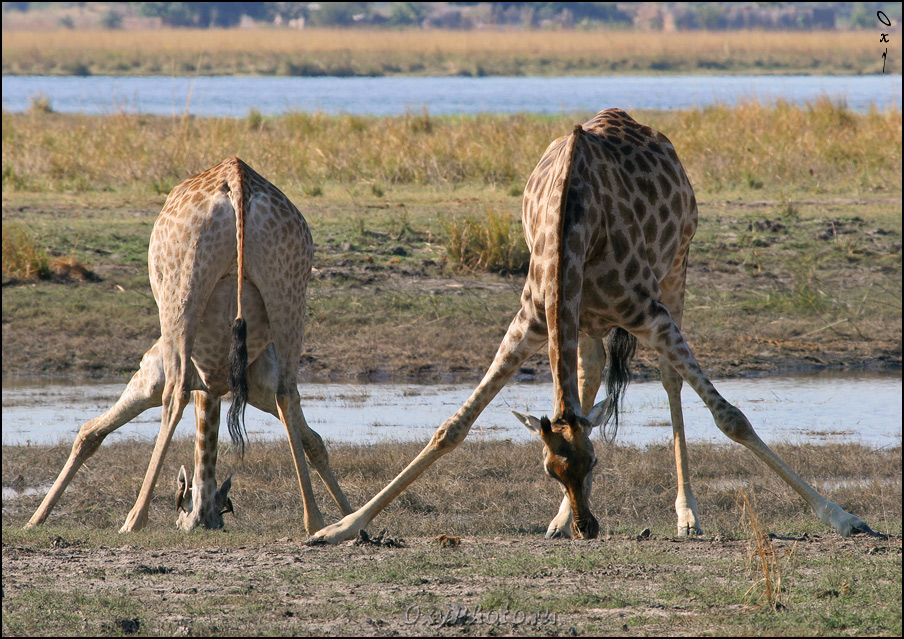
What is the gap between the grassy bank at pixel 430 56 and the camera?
170 feet

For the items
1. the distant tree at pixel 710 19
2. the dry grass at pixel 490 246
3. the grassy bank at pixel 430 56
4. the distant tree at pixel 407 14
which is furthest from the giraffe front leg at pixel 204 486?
the distant tree at pixel 710 19

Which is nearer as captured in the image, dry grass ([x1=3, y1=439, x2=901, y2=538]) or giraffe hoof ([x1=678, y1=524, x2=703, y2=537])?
giraffe hoof ([x1=678, y1=524, x2=703, y2=537])

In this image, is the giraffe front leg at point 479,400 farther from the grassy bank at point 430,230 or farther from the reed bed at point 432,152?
the reed bed at point 432,152

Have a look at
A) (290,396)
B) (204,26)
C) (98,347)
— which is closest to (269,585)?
(290,396)

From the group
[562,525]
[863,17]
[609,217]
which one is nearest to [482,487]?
[562,525]

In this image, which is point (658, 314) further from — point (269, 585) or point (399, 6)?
point (399, 6)

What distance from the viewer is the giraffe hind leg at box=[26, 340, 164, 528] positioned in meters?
6.16

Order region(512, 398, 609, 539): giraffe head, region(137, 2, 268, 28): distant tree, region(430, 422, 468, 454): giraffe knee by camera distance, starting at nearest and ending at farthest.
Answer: region(512, 398, 609, 539): giraffe head, region(430, 422, 468, 454): giraffe knee, region(137, 2, 268, 28): distant tree

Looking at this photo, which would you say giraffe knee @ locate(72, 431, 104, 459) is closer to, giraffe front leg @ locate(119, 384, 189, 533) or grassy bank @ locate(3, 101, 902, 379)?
giraffe front leg @ locate(119, 384, 189, 533)

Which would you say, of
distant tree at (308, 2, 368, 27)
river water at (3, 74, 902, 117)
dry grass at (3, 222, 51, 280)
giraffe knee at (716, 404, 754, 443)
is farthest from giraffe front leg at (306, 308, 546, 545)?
distant tree at (308, 2, 368, 27)

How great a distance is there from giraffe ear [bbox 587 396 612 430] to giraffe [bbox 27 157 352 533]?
69.4 inches

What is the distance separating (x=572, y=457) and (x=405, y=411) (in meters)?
4.55

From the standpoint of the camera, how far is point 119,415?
633 cm

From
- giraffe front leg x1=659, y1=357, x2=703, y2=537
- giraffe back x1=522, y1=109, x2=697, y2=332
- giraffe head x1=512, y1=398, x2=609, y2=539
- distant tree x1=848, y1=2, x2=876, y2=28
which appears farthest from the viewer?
distant tree x1=848, y1=2, x2=876, y2=28
